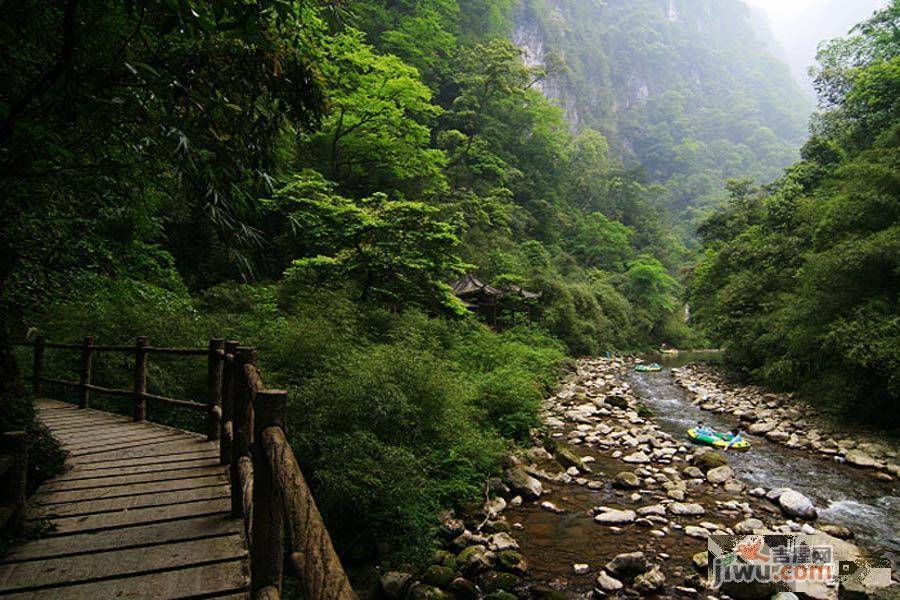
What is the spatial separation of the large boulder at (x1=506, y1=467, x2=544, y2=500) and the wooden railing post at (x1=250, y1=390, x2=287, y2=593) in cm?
463

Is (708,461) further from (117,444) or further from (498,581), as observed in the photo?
(117,444)

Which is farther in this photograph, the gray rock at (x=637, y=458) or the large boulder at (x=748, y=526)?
the gray rock at (x=637, y=458)

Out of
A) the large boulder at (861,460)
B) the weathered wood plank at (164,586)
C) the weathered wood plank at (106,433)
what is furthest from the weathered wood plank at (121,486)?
the large boulder at (861,460)

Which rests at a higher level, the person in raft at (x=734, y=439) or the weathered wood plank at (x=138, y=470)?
the weathered wood plank at (x=138, y=470)

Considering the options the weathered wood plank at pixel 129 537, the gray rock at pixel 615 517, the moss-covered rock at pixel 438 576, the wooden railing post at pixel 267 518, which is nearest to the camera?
A: the wooden railing post at pixel 267 518

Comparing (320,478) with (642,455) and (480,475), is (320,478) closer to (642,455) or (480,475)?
(480,475)

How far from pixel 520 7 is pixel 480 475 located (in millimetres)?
51001

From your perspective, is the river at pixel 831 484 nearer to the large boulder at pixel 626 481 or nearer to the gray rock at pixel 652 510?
the large boulder at pixel 626 481

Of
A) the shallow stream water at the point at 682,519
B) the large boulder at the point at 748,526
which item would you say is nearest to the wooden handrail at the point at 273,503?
the shallow stream water at the point at 682,519

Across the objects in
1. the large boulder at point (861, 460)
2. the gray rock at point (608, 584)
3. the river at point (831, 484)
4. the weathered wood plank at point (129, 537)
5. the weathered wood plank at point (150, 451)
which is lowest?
the gray rock at point (608, 584)

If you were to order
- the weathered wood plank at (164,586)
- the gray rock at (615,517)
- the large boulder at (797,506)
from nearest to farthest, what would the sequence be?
the weathered wood plank at (164,586) < the gray rock at (615,517) < the large boulder at (797,506)

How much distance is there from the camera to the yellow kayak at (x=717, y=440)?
25.8 feet

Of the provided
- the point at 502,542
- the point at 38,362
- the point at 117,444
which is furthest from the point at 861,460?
the point at 38,362

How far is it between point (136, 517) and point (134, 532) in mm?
180
